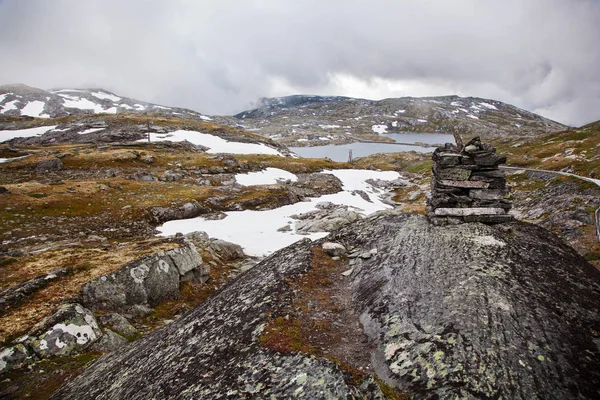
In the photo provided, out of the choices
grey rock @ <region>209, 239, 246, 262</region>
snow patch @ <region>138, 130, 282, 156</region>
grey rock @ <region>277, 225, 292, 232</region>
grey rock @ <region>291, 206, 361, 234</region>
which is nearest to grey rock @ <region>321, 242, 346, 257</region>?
grey rock @ <region>209, 239, 246, 262</region>

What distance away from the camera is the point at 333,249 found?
50.2ft

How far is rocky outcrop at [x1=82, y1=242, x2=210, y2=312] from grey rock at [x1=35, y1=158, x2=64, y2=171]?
182ft

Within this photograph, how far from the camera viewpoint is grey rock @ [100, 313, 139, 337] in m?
16.0

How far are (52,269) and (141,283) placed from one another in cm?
706

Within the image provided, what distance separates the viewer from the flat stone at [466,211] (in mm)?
14618

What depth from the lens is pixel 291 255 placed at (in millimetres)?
15031

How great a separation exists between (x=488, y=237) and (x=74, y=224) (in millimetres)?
40694

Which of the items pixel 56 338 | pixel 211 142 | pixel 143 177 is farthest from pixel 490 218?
pixel 211 142

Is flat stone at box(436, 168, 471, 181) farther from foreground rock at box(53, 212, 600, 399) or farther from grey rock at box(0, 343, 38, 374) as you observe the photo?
grey rock at box(0, 343, 38, 374)

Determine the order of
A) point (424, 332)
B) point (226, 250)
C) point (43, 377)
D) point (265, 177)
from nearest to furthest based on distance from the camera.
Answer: point (424, 332) → point (43, 377) → point (226, 250) → point (265, 177)

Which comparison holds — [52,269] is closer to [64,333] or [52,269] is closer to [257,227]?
[64,333]

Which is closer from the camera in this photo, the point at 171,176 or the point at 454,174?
the point at 454,174

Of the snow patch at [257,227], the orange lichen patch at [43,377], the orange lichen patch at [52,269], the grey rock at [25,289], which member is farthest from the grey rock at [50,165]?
the orange lichen patch at [43,377]

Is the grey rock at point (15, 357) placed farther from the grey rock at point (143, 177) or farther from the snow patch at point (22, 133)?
the snow patch at point (22, 133)
